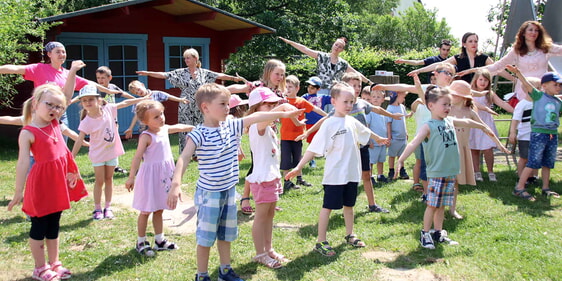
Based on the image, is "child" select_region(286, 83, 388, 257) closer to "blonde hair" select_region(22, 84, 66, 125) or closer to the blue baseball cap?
"blonde hair" select_region(22, 84, 66, 125)

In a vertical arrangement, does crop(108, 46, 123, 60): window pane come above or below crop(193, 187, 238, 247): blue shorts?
above

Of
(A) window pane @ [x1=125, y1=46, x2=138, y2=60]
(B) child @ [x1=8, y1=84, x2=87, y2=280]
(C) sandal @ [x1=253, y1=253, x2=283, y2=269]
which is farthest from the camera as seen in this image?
(A) window pane @ [x1=125, y1=46, x2=138, y2=60]

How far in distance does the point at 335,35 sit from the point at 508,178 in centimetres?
1588

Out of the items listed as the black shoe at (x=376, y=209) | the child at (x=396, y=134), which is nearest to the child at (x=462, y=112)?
the black shoe at (x=376, y=209)

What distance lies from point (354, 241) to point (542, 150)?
3.33m

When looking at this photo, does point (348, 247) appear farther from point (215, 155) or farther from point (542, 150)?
point (542, 150)

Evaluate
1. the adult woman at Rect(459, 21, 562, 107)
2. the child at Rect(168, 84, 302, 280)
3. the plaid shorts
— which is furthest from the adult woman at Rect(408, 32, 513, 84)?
the child at Rect(168, 84, 302, 280)

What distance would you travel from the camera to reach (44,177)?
13.3 ft

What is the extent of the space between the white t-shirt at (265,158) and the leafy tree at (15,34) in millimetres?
7380

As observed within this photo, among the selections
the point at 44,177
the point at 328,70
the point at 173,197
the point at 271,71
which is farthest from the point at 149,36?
the point at 173,197

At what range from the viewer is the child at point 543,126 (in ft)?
21.1

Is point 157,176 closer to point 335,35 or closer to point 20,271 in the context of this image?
point 20,271

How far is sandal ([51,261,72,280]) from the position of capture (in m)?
4.14

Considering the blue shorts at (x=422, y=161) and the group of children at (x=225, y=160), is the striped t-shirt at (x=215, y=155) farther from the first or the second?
the blue shorts at (x=422, y=161)
